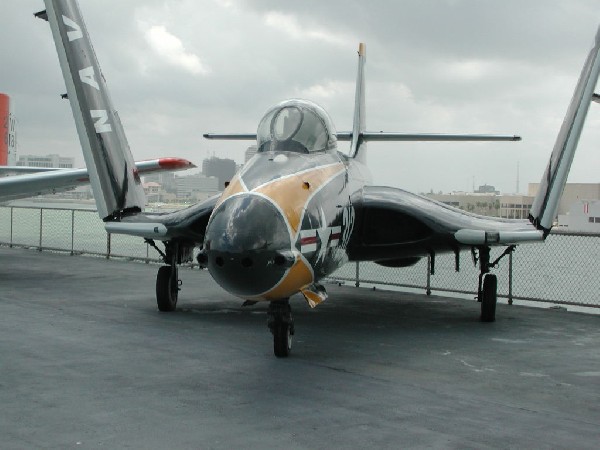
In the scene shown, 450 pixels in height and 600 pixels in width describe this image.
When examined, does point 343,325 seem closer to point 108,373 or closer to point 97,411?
point 108,373

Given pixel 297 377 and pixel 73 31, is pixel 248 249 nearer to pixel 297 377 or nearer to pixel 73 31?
pixel 297 377

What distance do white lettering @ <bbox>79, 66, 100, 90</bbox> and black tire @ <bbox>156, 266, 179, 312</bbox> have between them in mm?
3347

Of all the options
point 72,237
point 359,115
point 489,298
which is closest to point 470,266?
point 359,115

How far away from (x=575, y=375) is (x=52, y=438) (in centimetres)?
553

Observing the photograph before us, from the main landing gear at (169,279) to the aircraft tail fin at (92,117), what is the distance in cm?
101

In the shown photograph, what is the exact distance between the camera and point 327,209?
8.88 meters

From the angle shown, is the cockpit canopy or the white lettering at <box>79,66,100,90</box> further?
the white lettering at <box>79,66,100,90</box>

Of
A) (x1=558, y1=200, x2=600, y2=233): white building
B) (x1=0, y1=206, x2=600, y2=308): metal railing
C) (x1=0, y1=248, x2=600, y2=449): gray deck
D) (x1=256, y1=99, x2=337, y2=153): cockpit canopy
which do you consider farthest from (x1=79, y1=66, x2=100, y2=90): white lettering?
(x1=558, y1=200, x2=600, y2=233): white building

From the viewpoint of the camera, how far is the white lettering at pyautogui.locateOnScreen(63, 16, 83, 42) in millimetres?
12125

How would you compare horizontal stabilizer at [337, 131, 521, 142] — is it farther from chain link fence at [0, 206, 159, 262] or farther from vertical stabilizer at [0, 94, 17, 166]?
vertical stabilizer at [0, 94, 17, 166]

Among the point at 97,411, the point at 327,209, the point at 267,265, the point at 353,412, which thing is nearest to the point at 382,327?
the point at 327,209

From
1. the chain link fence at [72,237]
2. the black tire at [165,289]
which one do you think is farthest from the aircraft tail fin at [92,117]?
the chain link fence at [72,237]

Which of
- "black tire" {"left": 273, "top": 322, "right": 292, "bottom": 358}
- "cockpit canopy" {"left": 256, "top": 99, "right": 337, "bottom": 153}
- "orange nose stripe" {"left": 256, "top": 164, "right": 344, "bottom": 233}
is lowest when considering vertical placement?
"black tire" {"left": 273, "top": 322, "right": 292, "bottom": 358}

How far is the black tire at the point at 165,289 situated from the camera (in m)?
12.0
